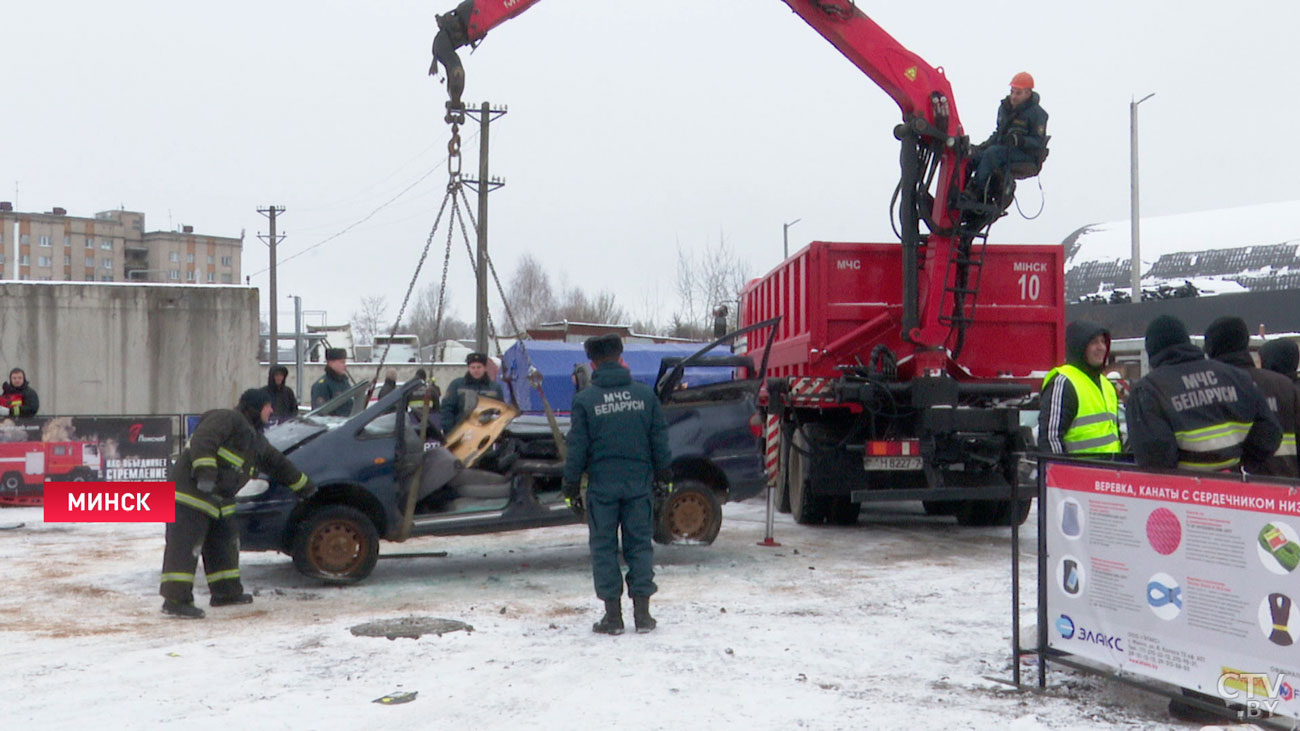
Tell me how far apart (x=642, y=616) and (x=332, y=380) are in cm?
670

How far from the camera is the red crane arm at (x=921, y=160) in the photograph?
10.2 meters

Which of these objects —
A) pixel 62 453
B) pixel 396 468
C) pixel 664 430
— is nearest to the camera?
pixel 664 430

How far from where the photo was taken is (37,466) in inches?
555

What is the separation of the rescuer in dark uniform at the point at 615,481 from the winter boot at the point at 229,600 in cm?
256

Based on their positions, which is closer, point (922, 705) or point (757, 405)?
point (922, 705)

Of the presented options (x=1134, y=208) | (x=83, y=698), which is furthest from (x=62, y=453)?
(x=1134, y=208)

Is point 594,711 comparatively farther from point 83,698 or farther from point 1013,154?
point 1013,154

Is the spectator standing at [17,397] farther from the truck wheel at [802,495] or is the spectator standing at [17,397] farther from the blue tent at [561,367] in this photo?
the blue tent at [561,367]

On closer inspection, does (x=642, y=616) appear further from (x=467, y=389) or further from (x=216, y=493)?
(x=467, y=389)

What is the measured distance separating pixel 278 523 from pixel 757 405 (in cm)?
397

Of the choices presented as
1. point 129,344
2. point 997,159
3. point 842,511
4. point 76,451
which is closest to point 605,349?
point 997,159

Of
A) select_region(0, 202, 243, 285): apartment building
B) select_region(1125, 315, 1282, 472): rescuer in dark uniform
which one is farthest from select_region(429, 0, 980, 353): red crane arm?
select_region(0, 202, 243, 285): apartment building

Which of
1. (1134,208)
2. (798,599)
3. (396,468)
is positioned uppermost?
(1134,208)

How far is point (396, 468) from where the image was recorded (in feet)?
27.8
